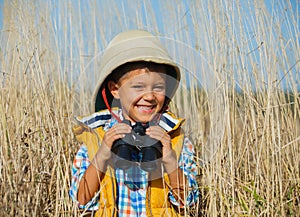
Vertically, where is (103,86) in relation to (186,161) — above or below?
above

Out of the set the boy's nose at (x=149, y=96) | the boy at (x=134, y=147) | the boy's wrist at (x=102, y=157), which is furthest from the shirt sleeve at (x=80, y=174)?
the boy's nose at (x=149, y=96)

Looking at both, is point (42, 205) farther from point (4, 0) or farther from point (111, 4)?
point (111, 4)

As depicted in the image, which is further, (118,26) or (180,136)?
(118,26)

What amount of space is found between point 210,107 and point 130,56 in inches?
21.2

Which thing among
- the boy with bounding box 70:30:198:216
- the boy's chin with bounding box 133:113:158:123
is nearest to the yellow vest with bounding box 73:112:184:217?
the boy with bounding box 70:30:198:216

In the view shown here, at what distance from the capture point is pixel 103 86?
2.10m

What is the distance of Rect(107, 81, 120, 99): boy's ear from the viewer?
204 cm

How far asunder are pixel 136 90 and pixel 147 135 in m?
0.21

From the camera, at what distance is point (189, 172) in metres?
2.01

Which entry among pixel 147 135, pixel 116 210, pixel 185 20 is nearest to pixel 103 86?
pixel 147 135

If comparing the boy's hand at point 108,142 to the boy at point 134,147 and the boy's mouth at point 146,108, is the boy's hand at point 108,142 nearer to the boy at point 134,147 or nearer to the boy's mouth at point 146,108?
the boy at point 134,147

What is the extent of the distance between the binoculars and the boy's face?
0.27 feet

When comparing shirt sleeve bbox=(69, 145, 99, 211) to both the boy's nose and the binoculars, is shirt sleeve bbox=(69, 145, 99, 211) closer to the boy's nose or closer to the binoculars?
the binoculars

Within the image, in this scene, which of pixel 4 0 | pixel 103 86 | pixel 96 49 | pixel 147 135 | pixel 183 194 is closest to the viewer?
pixel 147 135
